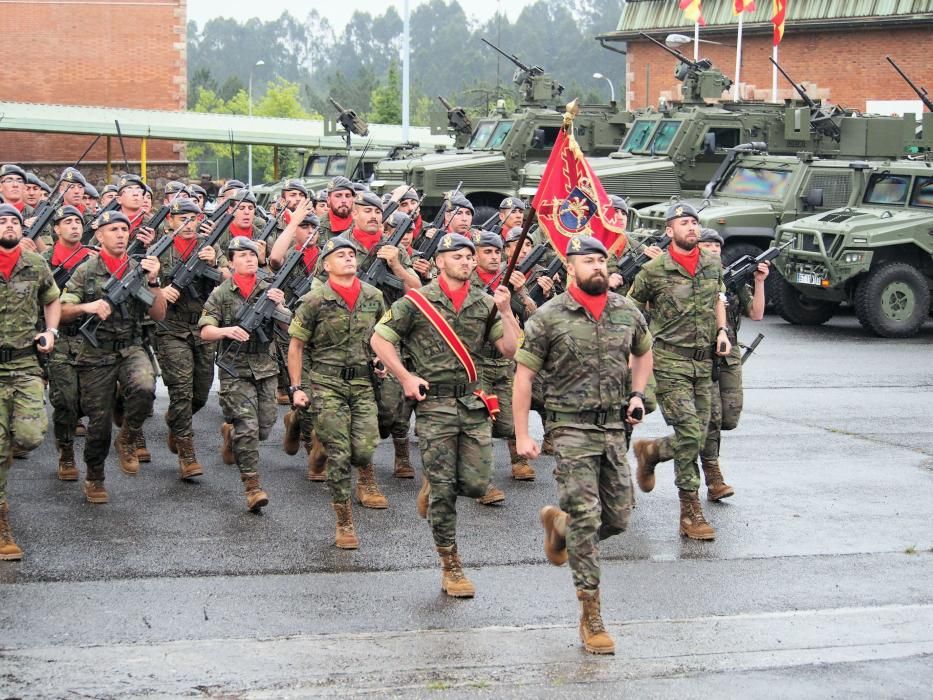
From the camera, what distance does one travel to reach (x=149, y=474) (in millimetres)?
10875

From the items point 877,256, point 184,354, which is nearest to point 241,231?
point 184,354

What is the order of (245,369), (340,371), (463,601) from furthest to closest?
(245,369) < (340,371) < (463,601)

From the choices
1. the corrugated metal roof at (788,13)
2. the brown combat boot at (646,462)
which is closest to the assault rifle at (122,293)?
the brown combat boot at (646,462)

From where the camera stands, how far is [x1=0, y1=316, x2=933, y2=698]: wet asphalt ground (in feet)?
21.2

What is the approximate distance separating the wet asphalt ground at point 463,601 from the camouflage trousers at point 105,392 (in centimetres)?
35

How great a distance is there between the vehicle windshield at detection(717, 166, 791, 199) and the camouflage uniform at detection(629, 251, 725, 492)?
12.4 meters

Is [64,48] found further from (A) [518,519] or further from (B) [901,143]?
(A) [518,519]

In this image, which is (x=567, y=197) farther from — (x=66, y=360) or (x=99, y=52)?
(x=99, y=52)

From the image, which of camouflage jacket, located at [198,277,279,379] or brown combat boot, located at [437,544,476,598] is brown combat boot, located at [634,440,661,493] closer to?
brown combat boot, located at [437,544,476,598]

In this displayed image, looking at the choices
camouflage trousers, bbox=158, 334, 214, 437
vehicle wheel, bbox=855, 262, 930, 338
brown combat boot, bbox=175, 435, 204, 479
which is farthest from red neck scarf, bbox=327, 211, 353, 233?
vehicle wheel, bbox=855, 262, 930, 338

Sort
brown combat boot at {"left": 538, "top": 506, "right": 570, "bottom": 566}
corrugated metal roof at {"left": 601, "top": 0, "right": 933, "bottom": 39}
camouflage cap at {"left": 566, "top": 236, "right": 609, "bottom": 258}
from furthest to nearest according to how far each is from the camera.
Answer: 1. corrugated metal roof at {"left": 601, "top": 0, "right": 933, "bottom": 39}
2. brown combat boot at {"left": 538, "top": 506, "right": 570, "bottom": 566}
3. camouflage cap at {"left": 566, "top": 236, "right": 609, "bottom": 258}

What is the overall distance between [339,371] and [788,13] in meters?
34.8

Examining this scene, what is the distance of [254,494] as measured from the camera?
31.6 ft

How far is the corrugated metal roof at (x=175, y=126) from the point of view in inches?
1359
